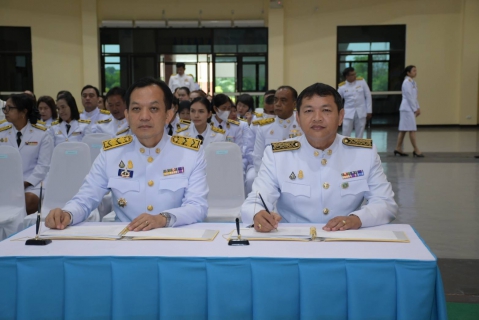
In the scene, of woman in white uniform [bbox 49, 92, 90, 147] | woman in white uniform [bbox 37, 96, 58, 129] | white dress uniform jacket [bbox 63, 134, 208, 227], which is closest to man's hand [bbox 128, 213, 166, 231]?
white dress uniform jacket [bbox 63, 134, 208, 227]

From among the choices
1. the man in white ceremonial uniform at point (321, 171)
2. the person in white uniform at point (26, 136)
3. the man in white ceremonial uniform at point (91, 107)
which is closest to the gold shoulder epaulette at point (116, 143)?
the man in white ceremonial uniform at point (321, 171)

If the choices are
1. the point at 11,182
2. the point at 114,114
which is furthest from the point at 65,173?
the point at 114,114

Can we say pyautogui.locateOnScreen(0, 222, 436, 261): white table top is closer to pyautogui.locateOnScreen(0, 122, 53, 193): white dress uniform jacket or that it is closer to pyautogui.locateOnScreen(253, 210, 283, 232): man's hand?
pyautogui.locateOnScreen(253, 210, 283, 232): man's hand

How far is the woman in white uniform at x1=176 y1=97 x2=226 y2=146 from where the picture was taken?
203 inches

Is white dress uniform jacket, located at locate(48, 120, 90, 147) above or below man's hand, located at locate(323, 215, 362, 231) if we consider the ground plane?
above

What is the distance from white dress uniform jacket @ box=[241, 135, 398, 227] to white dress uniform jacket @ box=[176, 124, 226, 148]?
9.10 ft

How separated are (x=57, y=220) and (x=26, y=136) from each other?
263 centimetres

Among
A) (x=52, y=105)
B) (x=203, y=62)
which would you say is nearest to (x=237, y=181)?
(x=52, y=105)

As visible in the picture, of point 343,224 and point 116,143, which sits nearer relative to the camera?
point 343,224

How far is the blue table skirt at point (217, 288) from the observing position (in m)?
1.64

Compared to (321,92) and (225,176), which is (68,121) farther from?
(321,92)

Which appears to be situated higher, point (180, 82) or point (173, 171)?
point (180, 82)

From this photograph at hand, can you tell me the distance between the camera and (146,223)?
Answer: 2.12 m

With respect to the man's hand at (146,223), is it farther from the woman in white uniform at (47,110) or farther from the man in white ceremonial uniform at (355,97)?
the man in white ceremonial uniform at (355,97)
